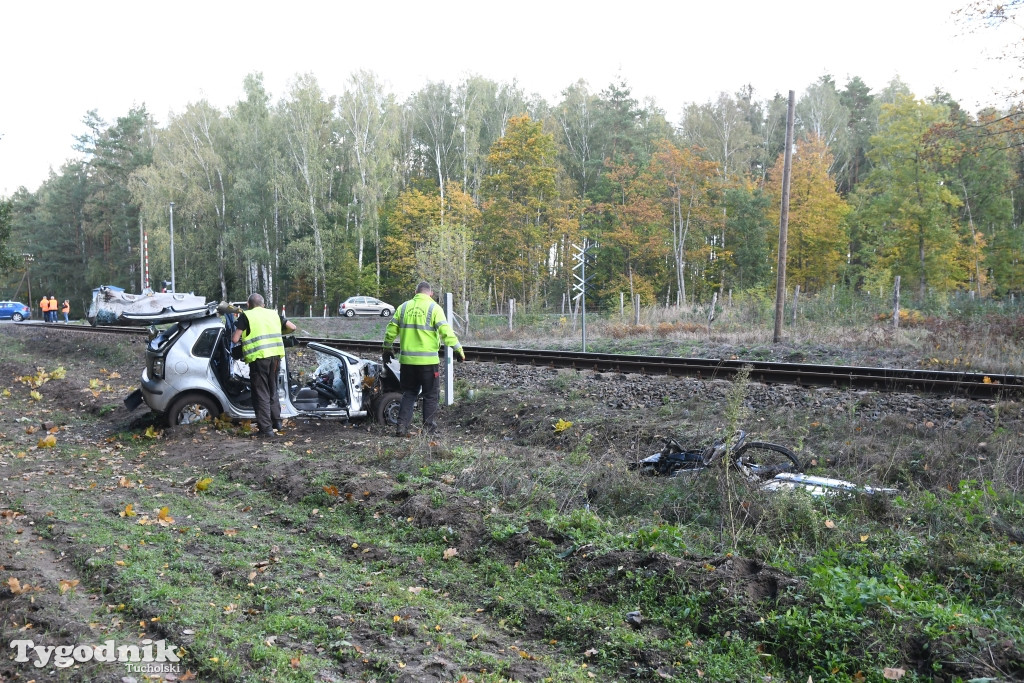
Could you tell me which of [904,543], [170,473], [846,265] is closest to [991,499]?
[904,543]

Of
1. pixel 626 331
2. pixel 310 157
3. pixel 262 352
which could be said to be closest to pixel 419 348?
pixel 262 352

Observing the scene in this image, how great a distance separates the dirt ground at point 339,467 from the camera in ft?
13.7

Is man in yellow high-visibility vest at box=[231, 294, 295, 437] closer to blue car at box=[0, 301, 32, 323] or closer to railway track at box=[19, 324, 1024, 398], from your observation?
railway track at box=[19, 324, 1024, 398]

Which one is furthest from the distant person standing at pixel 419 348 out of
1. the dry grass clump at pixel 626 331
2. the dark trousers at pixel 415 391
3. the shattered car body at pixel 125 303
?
the shattered car body at pixel 125 303

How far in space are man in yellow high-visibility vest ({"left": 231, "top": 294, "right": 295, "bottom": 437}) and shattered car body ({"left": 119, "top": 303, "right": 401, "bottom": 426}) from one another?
43 centimetres

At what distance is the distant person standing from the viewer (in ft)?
32.6

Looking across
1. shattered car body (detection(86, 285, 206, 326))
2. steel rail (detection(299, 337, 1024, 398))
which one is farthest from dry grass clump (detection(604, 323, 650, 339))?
shattered car body (detection(86, 285, 206, 326))

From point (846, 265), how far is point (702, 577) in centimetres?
4810

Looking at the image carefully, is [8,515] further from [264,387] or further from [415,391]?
[415,391]

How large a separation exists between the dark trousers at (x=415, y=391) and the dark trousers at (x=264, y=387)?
1656mm

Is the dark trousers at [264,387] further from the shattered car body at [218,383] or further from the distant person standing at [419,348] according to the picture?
the distant person standing at [419,348]

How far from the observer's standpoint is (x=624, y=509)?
6.78m

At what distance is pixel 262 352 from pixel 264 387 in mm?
478

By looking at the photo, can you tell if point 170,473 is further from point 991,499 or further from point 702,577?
point 991,499
